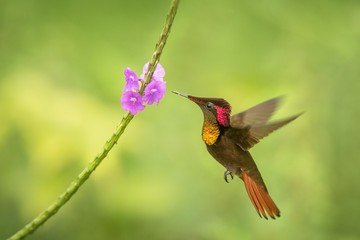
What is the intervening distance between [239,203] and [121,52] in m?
1.70

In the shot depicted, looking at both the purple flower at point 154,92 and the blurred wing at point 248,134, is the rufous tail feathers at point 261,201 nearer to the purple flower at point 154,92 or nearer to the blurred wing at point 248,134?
the blurred wing at point 248,134

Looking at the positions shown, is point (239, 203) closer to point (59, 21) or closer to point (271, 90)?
point (271, 90)

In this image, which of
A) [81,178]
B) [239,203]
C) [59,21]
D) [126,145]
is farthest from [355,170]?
[81,178]

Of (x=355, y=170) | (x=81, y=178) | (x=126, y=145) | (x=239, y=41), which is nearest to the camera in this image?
(x=81, y=178)

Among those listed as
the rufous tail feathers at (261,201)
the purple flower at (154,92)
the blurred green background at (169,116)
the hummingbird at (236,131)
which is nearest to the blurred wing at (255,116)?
the hummingbird at (236,131)

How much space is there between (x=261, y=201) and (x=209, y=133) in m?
0.37

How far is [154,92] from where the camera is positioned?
78.0 inches

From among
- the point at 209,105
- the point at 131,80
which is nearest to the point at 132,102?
the point at 131,80

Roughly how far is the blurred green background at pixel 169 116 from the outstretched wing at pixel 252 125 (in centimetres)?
145

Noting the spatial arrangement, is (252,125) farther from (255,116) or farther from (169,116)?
(169,116)

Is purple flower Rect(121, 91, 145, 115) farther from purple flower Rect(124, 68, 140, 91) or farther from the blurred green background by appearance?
the blurred green background

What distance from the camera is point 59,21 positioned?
4176 mm

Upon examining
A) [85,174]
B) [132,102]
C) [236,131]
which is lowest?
[85,174]

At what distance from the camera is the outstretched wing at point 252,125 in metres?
2.38
